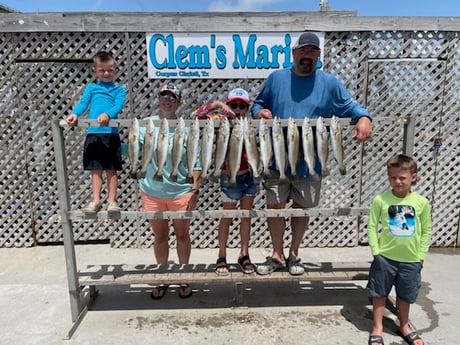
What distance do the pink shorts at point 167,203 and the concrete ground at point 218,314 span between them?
1.00 metres

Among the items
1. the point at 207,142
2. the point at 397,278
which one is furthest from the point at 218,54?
the point at 397,278

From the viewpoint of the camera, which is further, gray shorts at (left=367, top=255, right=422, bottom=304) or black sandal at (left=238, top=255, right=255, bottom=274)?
black sandal at (left=238, top=255, right=255, bottom=274)

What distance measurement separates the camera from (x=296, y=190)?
339cm

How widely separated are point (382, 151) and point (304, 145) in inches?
97.5

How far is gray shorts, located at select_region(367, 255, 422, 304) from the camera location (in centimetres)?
283

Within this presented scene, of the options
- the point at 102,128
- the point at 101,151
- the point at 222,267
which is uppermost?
the point at 102,128

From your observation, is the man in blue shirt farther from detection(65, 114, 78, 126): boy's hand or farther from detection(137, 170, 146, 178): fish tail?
detection(65, 114, 78, 126): boy's hand

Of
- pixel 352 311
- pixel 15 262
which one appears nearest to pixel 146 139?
pixel 352 311

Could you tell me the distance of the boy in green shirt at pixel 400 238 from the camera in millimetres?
2783

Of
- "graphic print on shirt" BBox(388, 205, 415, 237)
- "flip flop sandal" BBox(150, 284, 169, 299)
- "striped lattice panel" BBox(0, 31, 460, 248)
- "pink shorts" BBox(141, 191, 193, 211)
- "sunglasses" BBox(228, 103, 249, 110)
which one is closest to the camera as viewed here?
"graphic print on shirt" BBox(388, 205, 415, 237)

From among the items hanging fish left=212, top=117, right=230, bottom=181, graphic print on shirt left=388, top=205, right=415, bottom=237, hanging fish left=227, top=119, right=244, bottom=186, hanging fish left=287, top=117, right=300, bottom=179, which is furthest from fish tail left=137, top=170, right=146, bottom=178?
graphic print on shirt left=388, top=205, right=415, bottom=237

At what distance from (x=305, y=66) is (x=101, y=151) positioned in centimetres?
204

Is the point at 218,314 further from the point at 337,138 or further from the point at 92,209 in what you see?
the point at 337,138

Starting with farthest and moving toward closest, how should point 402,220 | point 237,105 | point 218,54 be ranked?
point 218,54, point 237,105, point 402,220
